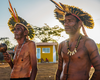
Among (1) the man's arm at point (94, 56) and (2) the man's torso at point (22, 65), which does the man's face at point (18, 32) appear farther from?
(1) the man's arm at point (94, 56)

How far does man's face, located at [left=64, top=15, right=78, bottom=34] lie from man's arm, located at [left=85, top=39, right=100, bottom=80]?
0.35 m

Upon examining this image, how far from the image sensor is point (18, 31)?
2699 millimetres

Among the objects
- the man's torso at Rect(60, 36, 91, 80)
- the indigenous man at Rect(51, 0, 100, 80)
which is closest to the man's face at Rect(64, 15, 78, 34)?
the indigenous man at Rect(51, 0, 100, 80)

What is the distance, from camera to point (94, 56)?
6.19 feet

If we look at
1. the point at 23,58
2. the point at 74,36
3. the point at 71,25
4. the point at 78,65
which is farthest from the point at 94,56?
the point at 23,58

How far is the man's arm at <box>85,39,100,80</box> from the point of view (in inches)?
72.6

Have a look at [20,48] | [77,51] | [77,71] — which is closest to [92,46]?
[77,51]

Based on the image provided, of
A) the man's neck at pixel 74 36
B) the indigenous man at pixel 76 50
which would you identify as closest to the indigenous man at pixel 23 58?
the indigenous man at pixel 76 50

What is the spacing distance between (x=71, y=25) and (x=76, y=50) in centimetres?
42

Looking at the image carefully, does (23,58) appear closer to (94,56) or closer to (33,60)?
(33,60)

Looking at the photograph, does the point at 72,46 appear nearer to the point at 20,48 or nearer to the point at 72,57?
the point at 72,57

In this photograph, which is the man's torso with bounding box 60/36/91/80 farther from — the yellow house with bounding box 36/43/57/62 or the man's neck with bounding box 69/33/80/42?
the yellow house with bounding box 36/43/57/62

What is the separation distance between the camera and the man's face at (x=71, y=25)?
217 centimetres

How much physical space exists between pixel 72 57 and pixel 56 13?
0.99m
